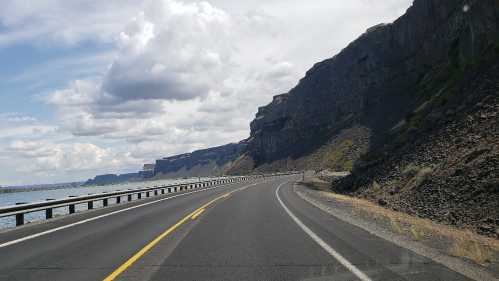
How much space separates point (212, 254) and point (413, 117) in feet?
146

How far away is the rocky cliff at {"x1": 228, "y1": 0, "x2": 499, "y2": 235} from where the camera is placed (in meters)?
21.5

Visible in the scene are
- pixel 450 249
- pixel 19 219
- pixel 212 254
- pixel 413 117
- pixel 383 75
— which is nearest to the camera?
pixel 212 254

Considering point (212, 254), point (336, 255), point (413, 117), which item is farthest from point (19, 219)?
point (413, 117)

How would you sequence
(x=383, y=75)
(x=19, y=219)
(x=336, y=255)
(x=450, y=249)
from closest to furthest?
1. (x=336, y=255)
2. (x=450, y=249)
3. (x=19, y=219)
4. (x=383, y=75)

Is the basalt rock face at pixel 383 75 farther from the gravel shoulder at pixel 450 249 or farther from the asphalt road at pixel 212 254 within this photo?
the asphalt road at pixel 212 254

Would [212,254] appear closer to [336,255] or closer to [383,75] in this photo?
→ [336,255]

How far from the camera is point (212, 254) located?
962 cm

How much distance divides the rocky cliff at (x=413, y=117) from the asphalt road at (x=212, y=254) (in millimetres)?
6765

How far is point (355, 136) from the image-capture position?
113562 mm

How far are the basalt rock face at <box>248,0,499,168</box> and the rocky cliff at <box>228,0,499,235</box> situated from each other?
300mm

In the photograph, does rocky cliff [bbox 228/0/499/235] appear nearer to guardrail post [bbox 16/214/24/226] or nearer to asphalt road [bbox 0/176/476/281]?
asphalt road [bbox 0/176/476/281]

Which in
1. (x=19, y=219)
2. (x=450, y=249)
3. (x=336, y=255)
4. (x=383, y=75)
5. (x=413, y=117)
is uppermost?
(x=383, y=75)

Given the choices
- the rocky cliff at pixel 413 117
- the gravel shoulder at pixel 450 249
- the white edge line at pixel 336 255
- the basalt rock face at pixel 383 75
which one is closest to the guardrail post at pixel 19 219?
the white edge line at pixel 336 255

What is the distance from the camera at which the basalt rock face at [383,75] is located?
57.4 m
